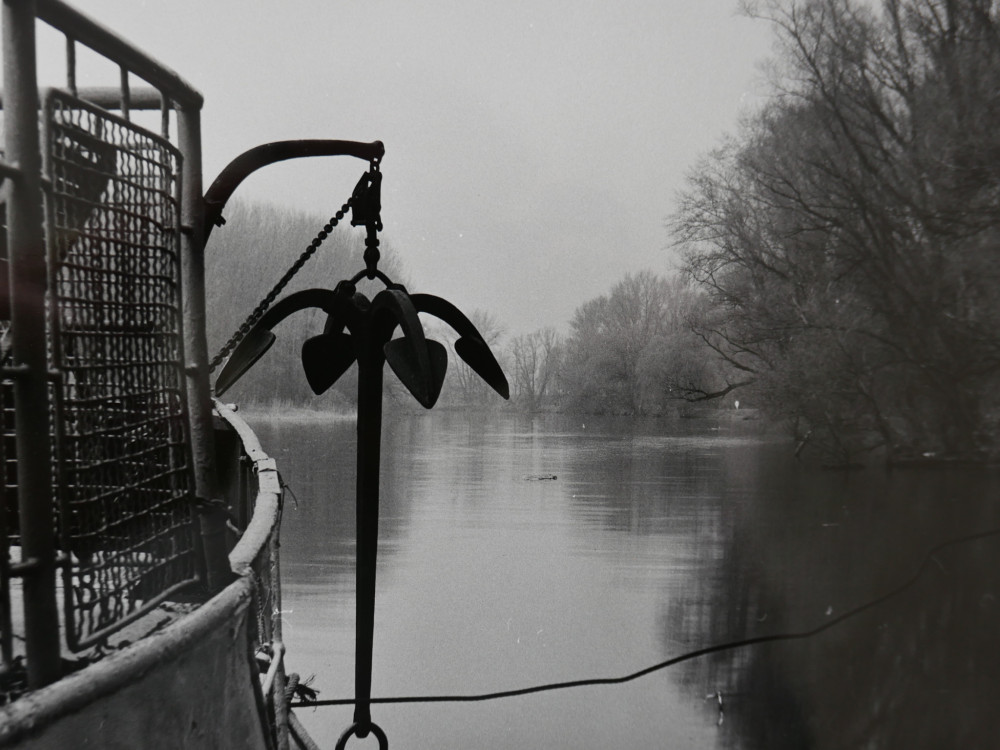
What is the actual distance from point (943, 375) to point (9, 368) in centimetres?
1298

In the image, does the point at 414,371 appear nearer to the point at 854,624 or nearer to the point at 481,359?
the point at 481,359

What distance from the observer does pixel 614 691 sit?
15.8 feet

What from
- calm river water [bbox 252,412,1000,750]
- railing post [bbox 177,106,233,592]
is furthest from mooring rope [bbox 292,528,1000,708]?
railing post [bbox 177,106,233,592]

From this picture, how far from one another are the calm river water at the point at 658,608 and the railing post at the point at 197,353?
2.47 meters

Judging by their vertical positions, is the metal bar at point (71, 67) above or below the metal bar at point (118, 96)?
below

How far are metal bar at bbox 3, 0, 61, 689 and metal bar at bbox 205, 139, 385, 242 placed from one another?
1.81 feet

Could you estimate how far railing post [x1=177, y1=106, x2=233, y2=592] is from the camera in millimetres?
1542

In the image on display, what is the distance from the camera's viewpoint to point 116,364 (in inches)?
53.6

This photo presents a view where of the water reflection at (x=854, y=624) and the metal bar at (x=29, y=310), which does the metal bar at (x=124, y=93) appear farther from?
the water reflection at (x=854, y=624)

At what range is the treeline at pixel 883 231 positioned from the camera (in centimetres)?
1169

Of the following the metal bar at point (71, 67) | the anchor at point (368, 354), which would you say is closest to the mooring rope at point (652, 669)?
the anchor at point (368, 354)

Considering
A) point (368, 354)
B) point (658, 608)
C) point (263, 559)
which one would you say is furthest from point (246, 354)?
point (658, 608)

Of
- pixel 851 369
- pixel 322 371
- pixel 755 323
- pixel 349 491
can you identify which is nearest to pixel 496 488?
pixel 349 491

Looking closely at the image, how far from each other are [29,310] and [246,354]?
2.21 feet
